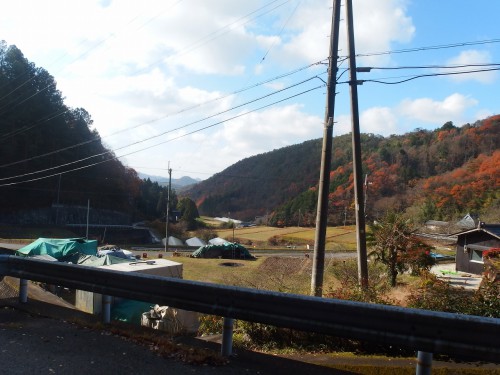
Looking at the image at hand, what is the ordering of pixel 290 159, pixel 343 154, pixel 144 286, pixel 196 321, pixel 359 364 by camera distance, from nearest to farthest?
pixel 359 364, pixel 144 286, pixel 196 321, pixel 343 154, pixel 290 159

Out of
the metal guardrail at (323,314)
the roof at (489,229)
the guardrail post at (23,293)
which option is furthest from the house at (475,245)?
the guardrail post at (23,293)

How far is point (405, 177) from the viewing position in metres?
94.0

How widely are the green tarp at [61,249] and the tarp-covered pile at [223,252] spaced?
795 inches

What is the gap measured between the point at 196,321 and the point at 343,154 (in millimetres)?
99227

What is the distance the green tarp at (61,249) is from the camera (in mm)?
23344

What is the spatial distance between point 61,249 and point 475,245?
27723 mm

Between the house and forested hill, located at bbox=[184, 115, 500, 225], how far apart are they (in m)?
22.3

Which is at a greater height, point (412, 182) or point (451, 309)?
point (412, 182)

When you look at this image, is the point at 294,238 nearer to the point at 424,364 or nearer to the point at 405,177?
the point at 405,177

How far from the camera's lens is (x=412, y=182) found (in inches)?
3691

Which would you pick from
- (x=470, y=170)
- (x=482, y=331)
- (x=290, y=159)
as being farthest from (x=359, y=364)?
(x=290, y=159)

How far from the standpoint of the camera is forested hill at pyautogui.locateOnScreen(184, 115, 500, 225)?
3034 inches

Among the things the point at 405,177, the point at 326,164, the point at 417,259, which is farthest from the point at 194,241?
the point at 326,164

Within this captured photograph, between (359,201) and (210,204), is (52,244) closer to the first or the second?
(359,201)
